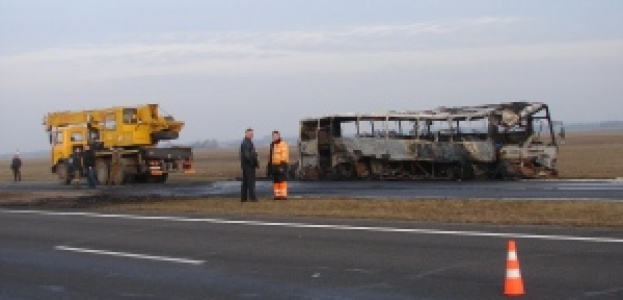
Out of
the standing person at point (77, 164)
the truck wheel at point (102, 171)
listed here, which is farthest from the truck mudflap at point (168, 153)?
the standing person at point (77, 164)

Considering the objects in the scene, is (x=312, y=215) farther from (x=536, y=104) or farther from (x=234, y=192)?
(x=536, y=104)

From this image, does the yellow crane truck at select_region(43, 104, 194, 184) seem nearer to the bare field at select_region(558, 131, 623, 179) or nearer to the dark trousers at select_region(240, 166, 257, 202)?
the dark trousers at select_region(240, 166, 257, 202)

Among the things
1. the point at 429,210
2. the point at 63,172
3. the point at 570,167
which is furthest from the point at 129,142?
the point at 429,210

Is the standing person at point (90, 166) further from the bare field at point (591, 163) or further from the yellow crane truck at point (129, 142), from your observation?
the bare field at point (591, 163)

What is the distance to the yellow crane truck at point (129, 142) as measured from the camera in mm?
36438

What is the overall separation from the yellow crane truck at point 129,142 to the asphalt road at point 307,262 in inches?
781

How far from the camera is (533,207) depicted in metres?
17.2

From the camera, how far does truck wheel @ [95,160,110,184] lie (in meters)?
37.2

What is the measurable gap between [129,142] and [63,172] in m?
4.34

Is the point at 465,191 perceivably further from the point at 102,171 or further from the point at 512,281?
the point at 102,171

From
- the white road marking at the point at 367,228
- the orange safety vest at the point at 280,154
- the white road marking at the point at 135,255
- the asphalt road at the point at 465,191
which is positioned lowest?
the white road marking at the point at 135,255

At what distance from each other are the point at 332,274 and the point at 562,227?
5136 millimetres

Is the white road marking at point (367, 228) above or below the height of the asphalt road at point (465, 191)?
below

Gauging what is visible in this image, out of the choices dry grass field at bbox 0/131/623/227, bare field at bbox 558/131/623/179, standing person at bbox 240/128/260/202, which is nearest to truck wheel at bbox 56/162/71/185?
dry grass field at bbox 0/131/623/227
